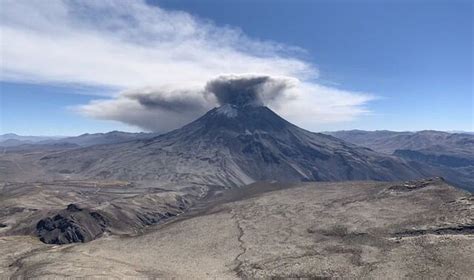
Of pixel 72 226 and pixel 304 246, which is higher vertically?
pixel 304 246

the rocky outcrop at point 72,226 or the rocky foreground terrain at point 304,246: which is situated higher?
the rocky foreground terrain at point 304,246

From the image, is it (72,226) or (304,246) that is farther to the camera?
(72,226)

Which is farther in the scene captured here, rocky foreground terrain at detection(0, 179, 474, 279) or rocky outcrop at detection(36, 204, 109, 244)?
rocky outcrop at detection(36, 204, 109, 244)

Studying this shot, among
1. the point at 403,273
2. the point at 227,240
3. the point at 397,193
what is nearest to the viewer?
the point at 403,273

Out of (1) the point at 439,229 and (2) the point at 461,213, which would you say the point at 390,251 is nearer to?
(1) the point at 439,229

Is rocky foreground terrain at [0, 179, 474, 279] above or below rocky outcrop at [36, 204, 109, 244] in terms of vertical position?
above

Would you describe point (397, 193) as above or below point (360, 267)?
above

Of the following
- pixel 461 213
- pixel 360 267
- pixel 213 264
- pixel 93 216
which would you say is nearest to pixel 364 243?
pixel 360 267

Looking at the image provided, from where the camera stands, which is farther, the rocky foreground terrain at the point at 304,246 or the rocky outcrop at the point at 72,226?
the rocky outcrop at the point at 72,226
